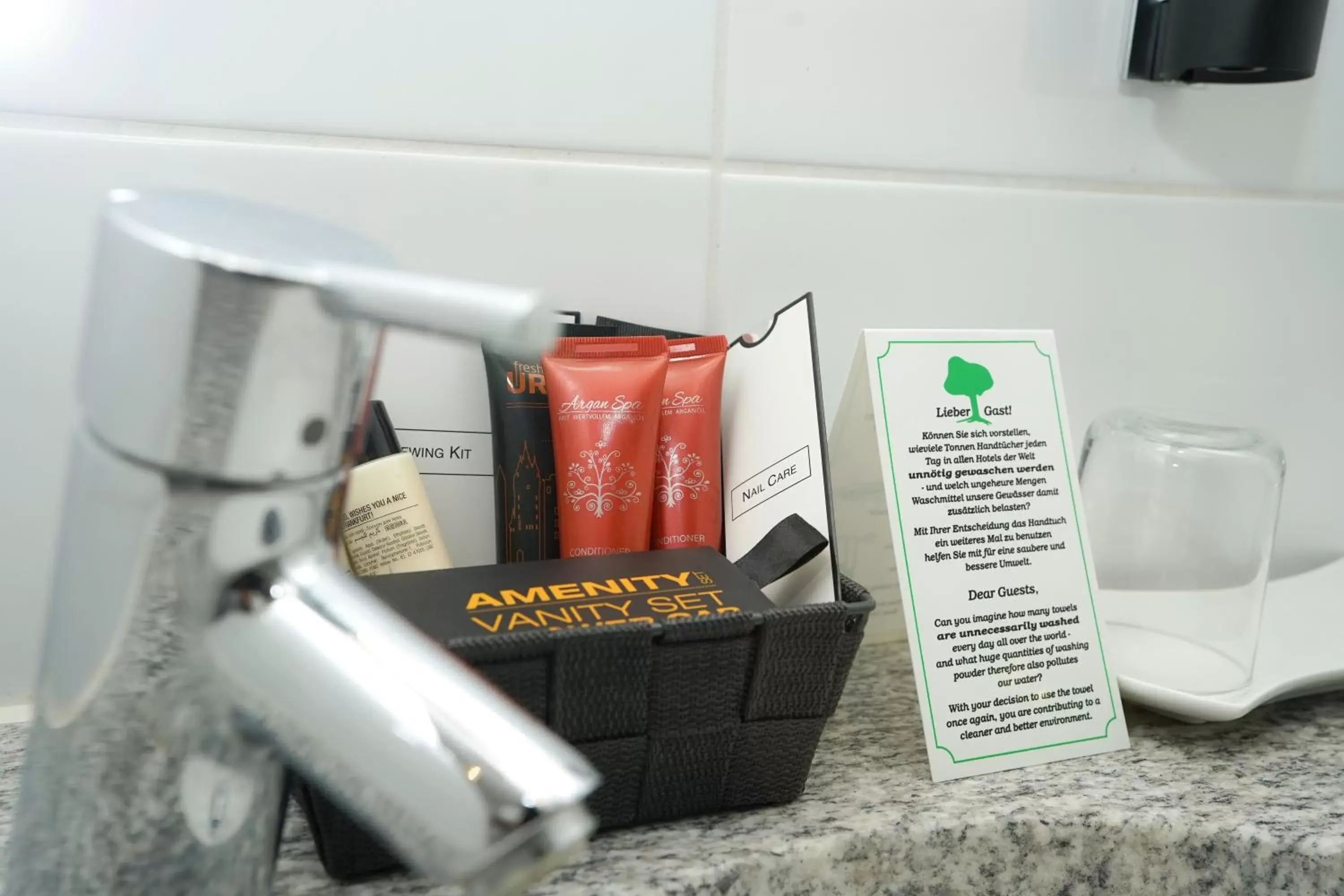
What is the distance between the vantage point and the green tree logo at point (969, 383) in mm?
463

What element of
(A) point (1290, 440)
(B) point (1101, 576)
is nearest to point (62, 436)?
(B) point (1101, 576)

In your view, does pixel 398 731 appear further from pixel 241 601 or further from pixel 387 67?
Result: pixel 387 67

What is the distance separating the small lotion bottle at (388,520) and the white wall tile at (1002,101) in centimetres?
22

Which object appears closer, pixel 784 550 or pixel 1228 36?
pixel 784 550

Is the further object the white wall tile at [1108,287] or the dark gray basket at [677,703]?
the white wall tile at [1108,287]

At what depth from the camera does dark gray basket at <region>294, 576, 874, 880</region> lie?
0.33m

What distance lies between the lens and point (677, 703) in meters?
0.35

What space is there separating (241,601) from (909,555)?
297mm

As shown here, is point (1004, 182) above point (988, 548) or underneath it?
above

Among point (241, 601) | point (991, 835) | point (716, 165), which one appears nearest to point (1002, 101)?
point (716, 165)

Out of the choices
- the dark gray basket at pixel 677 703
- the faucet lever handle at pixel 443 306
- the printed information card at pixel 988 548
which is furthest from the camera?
the printed information card at pixel 988 548

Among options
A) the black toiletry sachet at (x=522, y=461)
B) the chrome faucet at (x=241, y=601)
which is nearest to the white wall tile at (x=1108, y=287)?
the black toiletry sachet at (x=522, y=461)

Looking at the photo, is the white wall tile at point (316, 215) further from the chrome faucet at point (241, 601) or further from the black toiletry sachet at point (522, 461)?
the chrome faucet at point (241, 601)

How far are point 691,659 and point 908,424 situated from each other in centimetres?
16
